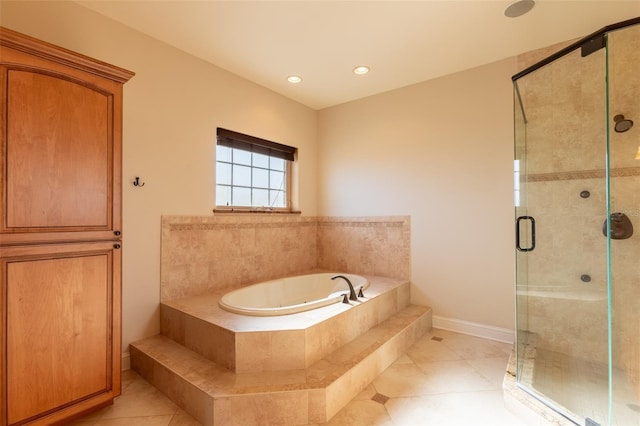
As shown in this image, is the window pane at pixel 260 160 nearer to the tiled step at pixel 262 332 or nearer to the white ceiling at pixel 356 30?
the white ceiling at pixel 356 30

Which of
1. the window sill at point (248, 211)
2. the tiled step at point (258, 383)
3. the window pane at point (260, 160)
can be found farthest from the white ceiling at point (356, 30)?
the tiled step at point (258, 383)

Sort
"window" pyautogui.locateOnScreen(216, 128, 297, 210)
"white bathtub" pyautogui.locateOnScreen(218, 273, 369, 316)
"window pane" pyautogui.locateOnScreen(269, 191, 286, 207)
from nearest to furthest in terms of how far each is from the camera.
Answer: "white bathtub" pyautogui.locateOnScreen(218, 273, 369, 316) → "window" pyautogui.locateOnScreen(216, 128, 297, 210) → "window pane" pyautogui.locateOnScreen(269, 191, 286, 207)

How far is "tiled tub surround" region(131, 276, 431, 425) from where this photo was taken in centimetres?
154

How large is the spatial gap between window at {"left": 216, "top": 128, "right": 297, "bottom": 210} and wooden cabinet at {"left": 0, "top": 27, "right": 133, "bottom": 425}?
3.93 feet


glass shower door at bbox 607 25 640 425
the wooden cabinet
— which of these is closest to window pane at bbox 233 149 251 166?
the wooden cabinet

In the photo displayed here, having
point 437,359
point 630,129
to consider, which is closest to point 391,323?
point 437,359

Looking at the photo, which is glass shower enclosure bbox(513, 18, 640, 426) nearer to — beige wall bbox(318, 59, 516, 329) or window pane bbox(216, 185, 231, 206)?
beige wall bbox(318, 59, 516, 329)

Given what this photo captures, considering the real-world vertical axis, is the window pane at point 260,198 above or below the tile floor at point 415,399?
above

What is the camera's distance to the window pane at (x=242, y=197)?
2957 mm

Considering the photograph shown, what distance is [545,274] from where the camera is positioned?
2254mm

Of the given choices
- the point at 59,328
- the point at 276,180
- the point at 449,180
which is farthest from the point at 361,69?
the point at 59,328

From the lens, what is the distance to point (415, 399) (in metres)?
1.78

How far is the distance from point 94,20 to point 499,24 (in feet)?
9.24

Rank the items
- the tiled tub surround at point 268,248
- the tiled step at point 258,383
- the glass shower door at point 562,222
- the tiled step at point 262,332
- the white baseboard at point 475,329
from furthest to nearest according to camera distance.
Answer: the white baseboard at point 475,329, the tiled tub surround at point 268,248, the glass shower door at point 562,222, the tiled step at point 262,332, the tiled step at point 258,383
